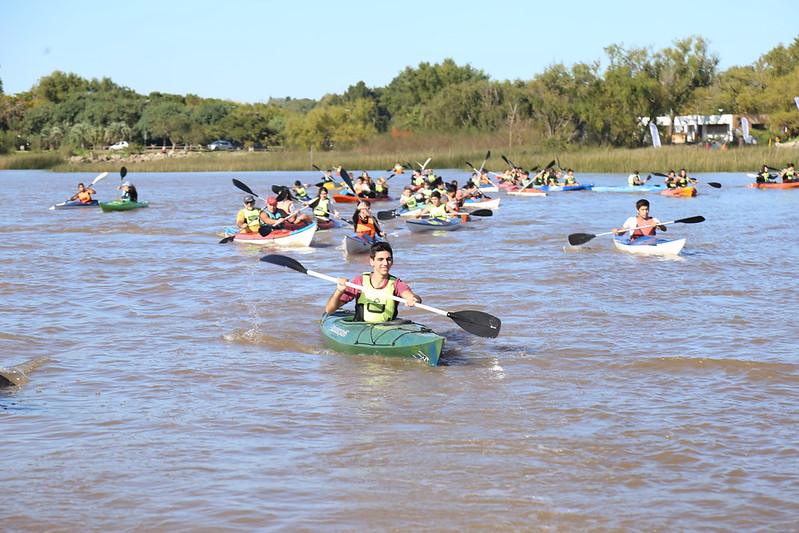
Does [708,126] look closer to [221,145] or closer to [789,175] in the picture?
[789,175]

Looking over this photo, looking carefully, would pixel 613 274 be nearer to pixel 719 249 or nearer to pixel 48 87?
pixel 719 249

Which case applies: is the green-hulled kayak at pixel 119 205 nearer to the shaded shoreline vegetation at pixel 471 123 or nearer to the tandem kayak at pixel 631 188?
the tandem kayak at pixel 631 188

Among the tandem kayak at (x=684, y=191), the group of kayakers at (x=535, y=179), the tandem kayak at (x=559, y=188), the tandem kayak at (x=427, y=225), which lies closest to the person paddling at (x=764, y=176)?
the tandem kayak at (x=684, y=191)

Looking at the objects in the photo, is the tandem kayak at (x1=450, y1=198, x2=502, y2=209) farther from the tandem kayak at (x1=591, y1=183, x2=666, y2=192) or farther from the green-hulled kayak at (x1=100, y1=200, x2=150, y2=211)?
the green-hulled kayak at (x1=100, y1=200, x2=150, y2=211)

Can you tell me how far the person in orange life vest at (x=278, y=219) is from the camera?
17516 millimetres

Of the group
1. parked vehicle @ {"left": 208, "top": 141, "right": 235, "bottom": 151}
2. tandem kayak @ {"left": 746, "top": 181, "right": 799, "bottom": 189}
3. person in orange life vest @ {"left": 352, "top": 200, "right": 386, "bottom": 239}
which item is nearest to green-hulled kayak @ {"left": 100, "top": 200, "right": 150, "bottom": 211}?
person in orange life vest @ {"left": 352, "top": 200, "right": 386, "bottom": 239}

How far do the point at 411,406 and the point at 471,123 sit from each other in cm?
7033

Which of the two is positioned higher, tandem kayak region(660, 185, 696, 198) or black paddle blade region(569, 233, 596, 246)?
tandem kayak region(660, 185, 696, 198)

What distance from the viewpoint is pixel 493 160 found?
48688mm

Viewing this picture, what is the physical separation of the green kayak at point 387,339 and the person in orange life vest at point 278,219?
894cm

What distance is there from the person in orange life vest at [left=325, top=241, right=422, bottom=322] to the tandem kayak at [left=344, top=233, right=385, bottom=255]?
752 cm

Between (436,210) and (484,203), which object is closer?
(436,210)

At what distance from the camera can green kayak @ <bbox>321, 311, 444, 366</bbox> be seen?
802cm

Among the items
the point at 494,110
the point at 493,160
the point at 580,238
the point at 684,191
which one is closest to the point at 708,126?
the point at 494,110
